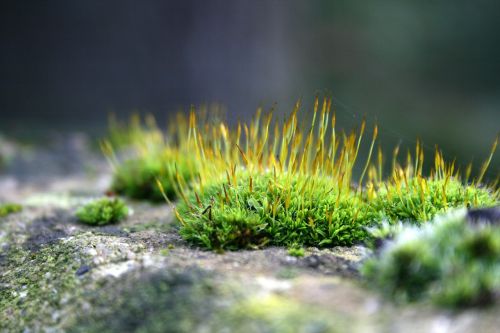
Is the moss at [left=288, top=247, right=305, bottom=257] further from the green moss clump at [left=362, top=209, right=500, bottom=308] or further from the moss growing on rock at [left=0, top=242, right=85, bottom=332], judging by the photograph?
the moss growing on rock at [left=0, top=242, right=85, bottom=332]

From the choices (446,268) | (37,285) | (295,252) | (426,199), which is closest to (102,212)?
(37,285)

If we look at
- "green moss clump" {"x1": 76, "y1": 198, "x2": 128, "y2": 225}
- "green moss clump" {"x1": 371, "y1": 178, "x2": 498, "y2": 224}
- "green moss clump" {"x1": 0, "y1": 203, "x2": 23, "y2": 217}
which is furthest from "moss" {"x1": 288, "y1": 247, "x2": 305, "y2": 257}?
"green moss clump" {"x1": 0, "y1": 203, "x2": 23, "y2": 217}

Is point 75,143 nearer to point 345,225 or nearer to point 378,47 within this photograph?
point 345,225

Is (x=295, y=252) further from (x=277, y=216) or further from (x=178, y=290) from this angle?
(x=178, y=290)

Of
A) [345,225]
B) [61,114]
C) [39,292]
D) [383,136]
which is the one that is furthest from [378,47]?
[39,292]

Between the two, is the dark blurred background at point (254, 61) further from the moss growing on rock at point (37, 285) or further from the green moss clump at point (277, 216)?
the moss growing on rock at point (37, 285)
